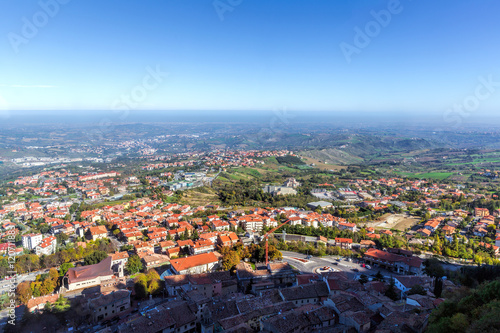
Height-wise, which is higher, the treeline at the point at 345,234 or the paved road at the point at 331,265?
the paved road at the point at 331,265

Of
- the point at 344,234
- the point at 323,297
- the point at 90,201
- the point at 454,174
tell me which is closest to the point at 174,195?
the point at 90,201

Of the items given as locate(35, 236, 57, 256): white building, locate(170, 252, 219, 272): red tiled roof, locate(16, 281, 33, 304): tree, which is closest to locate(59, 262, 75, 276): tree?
locate(16, 281, 33, 304): tree

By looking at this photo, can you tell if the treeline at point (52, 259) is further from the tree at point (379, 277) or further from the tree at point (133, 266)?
the tree at point (379, 277)

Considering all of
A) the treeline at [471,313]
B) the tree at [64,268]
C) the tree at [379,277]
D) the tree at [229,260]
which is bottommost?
the tree at [379,277]

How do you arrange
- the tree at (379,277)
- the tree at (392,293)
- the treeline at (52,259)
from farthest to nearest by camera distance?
1. the treeline at (52,259)
2. the tree at (379,277)
3. the tree at (392,293)

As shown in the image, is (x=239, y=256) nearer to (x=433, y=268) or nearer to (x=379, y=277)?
(x=379, y=277)

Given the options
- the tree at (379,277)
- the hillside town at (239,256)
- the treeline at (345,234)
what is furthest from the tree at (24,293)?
the tree at (379,277)

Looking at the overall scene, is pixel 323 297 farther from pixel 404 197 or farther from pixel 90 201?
pixel 90 201

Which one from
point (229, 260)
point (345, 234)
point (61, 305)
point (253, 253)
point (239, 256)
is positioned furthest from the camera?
point (345, 234)

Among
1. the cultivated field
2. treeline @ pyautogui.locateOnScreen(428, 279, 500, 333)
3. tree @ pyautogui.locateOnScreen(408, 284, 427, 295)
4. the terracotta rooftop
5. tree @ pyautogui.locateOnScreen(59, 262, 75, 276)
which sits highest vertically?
treeline @ pyautogui.locateOnScreen(428, 279, 500, 333)

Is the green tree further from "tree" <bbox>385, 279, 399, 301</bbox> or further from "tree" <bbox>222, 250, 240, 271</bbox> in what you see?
"tree" <bbox>385, 279, 399, 301</bbox>

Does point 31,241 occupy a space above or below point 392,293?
below

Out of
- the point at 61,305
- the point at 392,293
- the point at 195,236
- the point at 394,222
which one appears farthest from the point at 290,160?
the point at 61,305
